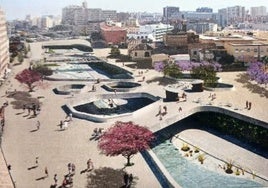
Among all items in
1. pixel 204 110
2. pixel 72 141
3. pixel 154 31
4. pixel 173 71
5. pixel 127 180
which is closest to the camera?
pixel 127 180

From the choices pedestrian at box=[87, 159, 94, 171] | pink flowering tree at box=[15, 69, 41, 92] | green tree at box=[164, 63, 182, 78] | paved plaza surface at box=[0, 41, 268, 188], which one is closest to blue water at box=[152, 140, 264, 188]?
paved plaza surface at box=[0, 41, 268, 188]

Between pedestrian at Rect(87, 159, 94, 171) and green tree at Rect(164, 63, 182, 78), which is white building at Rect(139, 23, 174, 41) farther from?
pedestrian at Rect(87, 159, 94, 171)

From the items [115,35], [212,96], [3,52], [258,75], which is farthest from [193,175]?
[115,35]

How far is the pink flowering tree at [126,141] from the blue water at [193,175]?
5061 millimetres

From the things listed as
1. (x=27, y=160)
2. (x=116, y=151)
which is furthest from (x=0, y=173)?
(x=116, y=151)

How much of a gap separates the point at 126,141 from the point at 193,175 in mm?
7917

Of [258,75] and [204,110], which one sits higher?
[258,75]

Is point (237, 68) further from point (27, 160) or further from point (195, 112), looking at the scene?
point (27, 160)

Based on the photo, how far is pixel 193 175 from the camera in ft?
132

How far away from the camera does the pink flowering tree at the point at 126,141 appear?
3666cm

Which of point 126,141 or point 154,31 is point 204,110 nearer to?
point 126,141

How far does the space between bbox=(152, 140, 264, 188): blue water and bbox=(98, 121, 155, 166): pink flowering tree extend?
199 inches

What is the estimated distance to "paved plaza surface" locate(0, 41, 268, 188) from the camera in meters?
36.2

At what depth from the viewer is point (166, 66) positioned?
8250 centimetres
